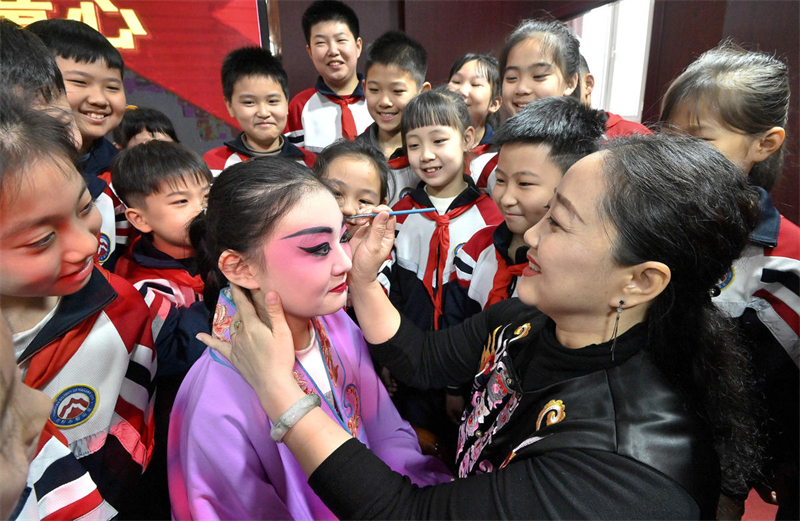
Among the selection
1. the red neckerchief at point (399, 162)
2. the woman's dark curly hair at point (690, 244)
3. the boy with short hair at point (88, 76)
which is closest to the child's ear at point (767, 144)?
the woman's dark curly hair at point (690, 244)

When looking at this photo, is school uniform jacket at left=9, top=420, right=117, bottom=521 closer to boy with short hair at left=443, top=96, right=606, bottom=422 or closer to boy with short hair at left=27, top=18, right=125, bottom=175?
boy with short hair at left=443, top=96, right=606, bottom=422

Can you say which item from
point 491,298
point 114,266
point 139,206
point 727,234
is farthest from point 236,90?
point 727,234

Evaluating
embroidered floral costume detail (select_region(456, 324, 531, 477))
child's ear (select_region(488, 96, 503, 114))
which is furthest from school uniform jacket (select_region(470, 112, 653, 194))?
embroidered floral costume detail (select_region(456, 324, 531, 477))

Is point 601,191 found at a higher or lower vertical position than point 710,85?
lower

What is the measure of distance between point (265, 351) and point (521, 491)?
1.77ft

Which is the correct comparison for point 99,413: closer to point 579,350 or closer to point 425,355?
point 425,355

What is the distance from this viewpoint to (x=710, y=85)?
1224mm

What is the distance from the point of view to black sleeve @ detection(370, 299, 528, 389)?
121 centimetres

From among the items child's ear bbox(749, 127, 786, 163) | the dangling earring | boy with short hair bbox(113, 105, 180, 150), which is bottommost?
the dangling earring

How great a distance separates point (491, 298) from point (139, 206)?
4.33ft

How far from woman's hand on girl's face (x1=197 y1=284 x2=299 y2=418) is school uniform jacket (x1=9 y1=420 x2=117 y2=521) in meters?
0.33

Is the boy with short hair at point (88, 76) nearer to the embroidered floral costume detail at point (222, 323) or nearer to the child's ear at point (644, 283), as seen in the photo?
the embroidered floral costume detail at point (222, 323)

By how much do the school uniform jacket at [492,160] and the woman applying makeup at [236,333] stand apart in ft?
3.09

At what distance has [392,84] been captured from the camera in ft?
7.16
